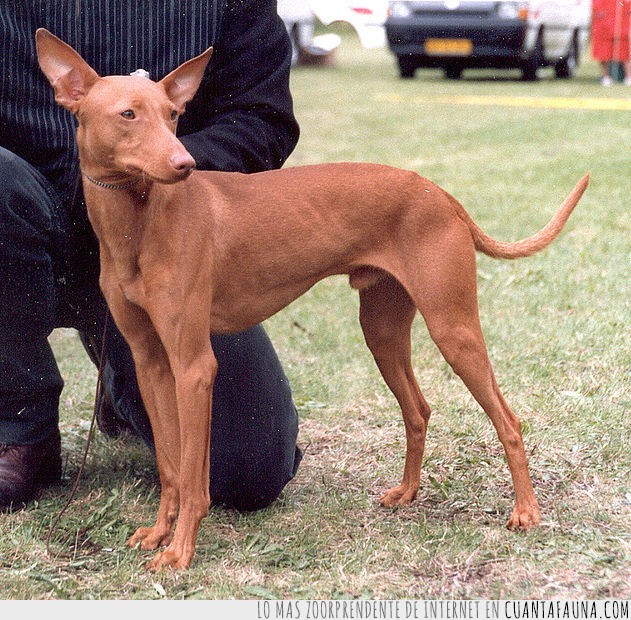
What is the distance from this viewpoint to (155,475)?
3.38 m

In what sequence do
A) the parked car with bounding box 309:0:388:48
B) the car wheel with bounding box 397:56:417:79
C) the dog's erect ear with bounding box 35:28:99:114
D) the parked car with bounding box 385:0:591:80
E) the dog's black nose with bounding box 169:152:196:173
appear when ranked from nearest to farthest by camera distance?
the dog's black nose with bounding box 169:152:196:173
the dog's erect ear with bounding box 35:28:99:114
the parked car with bounding box 309:0:388:48
the parked car with bounding box 385:0:591:80
the car wheel with bounding box 397:56:417:79

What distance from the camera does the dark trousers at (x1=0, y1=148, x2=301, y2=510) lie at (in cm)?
295

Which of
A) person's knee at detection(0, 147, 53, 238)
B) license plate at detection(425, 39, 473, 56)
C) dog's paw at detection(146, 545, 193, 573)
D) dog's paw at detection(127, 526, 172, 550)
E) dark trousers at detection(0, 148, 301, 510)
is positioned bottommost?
license plate at detection(425, 39, 473, 56)

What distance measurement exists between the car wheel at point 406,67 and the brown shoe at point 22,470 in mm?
13842

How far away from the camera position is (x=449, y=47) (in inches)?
583

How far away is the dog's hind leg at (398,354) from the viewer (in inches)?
117

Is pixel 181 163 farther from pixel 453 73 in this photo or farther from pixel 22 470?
pixel 453 73

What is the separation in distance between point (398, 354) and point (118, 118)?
3.72 feet

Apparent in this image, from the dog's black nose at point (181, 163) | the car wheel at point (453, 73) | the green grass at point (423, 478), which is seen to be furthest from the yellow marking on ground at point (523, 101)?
the dog's black nose at point (181, 163)

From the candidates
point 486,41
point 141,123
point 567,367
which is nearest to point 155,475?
point 141,123

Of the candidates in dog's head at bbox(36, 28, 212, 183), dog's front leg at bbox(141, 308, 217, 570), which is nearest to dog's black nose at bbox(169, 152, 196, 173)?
dog's head at bbox(36, 28, 212, 183)

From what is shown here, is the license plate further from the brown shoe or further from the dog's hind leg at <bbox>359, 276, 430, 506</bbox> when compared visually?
the brown shoe

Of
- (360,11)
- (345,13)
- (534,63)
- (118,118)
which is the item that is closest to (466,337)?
(118,118)

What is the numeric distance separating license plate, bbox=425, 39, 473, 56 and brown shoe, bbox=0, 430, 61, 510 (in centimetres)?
1252
